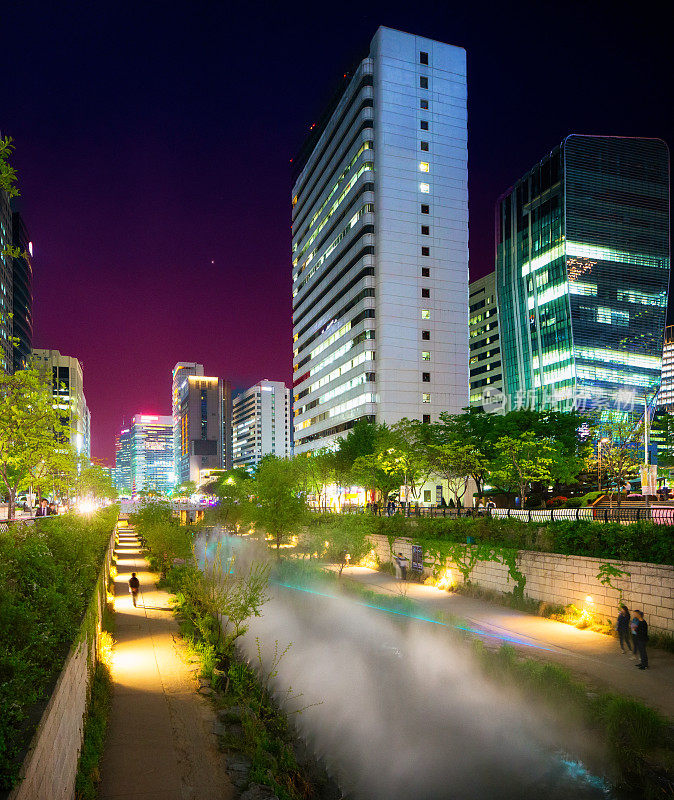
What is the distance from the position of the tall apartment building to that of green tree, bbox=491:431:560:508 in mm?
103416

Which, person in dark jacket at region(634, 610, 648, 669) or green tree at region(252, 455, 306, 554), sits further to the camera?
green tree at region(252, 455, 306, 554)

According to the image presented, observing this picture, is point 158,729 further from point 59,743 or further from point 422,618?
point 422,618

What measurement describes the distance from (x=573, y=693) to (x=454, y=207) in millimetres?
102038

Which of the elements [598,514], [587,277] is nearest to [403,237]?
[587,277]

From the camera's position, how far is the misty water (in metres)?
14.3

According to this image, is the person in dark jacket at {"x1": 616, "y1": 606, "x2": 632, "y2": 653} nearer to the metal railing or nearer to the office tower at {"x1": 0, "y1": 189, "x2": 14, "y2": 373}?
the metal railing

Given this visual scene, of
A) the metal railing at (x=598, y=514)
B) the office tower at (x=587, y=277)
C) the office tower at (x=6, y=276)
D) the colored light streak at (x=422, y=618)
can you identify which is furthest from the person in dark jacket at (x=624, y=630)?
the office tower at (x=6, y=276)

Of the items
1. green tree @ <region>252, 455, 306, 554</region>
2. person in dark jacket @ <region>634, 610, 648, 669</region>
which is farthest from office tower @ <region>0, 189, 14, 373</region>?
person in dark jacket @ <region>634, 610, 648, 669</region>

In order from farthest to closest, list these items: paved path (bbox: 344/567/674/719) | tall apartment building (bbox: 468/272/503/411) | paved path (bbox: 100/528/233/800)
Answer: tall apartment building (bbox: 468/272/503/411) < paved path (bbox: 344/567/674/719) < paved path (bbox: 100/528/233/800)

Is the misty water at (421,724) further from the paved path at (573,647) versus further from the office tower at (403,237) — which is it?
the office tower at (403,237)

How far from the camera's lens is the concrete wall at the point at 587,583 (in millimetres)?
21281

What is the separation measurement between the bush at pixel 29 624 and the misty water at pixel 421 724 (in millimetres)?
6738

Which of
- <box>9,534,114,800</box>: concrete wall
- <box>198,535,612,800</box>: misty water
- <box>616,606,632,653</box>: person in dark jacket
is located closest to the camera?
<box>9,534,114,800</box>: concrete wall

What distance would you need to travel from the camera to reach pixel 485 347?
167m
